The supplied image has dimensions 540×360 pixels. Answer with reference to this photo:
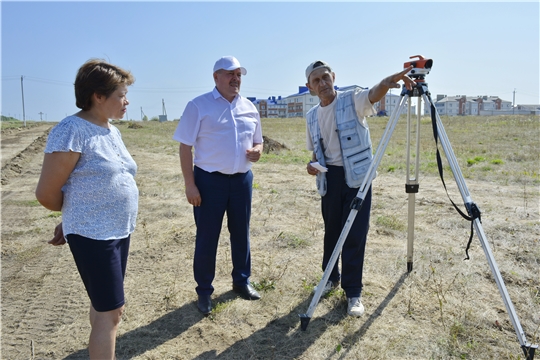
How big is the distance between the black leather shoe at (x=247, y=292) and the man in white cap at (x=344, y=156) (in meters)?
0.81

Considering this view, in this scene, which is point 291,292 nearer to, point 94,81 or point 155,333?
point 155,333

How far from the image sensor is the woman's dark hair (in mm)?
Result: 2115

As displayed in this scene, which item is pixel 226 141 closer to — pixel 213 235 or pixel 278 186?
pixel 213 235

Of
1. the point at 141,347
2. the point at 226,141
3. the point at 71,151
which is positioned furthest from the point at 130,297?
the point at 71,151

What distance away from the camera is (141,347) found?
9.87 feet

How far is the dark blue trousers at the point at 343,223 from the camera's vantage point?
10.8 ft

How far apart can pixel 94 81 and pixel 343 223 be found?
220 cm

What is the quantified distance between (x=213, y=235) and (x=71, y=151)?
1.62 m

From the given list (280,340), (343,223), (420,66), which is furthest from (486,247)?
(280,340)

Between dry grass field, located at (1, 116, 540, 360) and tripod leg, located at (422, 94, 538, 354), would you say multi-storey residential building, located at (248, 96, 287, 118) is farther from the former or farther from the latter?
tripod leg, located at (422, 94, 538, 354)

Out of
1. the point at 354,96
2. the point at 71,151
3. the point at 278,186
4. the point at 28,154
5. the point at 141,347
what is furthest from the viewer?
the point at 28,154

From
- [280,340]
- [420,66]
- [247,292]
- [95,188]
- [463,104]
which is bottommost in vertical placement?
[280,340]

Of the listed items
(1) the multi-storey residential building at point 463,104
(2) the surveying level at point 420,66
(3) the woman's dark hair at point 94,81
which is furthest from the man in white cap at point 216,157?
(1) the multi-storey residential building at point 463,104

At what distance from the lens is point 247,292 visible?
3.72 m
